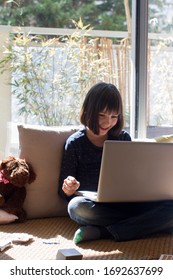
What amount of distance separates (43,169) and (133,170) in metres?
0.65

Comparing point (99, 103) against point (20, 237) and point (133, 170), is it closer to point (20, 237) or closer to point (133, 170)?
point (133, 170)

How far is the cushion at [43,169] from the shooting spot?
2.65 m

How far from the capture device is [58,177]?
2676 millimetres

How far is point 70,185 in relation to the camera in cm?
235

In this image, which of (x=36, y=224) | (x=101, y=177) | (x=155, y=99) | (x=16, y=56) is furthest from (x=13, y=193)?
(x=155, y=99)

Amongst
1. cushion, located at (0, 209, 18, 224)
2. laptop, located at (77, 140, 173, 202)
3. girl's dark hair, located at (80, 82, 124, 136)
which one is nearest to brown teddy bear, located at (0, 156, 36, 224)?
cushion, located at (0, 209, 18, 224)

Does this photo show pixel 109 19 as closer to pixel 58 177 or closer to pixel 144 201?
pixel 58 177

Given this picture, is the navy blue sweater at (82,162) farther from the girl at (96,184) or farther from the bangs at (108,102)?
the bangs at (108,102)

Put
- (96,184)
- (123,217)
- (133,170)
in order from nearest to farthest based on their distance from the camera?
(133,170)
(123,217)
(96,184)

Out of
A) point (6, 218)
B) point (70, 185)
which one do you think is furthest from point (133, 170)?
point (6, 218)

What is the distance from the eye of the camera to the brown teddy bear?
102 inches

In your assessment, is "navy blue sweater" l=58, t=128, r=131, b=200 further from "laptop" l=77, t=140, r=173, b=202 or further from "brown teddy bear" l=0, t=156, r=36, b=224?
"laptop" l=77, t=140, r=173, b=202

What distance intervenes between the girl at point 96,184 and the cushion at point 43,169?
0.25 ft

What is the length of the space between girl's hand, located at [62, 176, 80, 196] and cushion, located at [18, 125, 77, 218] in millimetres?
288
